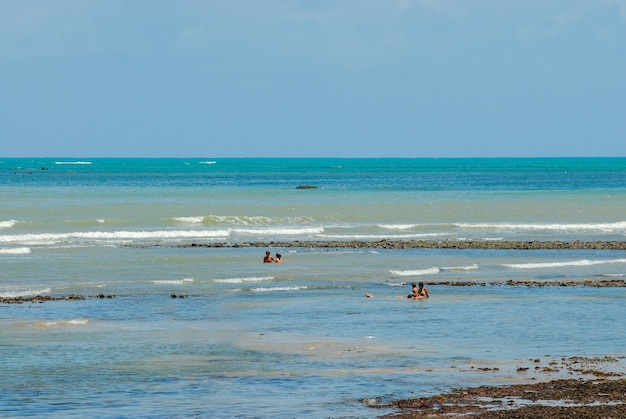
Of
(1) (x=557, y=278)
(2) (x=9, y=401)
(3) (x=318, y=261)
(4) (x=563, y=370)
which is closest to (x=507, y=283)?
(1) (x=557, y=278)

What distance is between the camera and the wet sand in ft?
43.8

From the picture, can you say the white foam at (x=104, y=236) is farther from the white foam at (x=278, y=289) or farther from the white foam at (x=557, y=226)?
the white foam at (x=278, y=289)

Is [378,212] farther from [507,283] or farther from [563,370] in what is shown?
[563,370]

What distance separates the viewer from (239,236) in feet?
151

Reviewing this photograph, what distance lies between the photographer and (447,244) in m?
41.4

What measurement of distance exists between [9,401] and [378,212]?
47.5 m

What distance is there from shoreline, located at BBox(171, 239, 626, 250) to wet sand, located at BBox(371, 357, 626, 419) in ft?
80.4

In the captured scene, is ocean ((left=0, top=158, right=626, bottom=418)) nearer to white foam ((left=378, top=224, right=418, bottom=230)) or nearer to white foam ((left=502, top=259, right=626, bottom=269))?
white foam ((left=502, top=259, right=626, bottom=269))

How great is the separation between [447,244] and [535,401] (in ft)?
89.7

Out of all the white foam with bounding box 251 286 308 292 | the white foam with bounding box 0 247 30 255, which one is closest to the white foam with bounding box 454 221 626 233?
the white foam with bounding box 0 247 30 255

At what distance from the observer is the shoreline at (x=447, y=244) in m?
40.3

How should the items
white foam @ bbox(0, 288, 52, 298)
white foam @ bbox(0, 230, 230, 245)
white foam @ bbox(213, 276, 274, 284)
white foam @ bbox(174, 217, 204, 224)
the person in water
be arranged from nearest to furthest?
the person in water → white foam @ bbox(0, 288, 52, 298) → white foam @ bbox(213, 276, 274, 284) → white foam @ bbox(0, 230, 230, 245) → white foam @ bbox(174, 217, 204, 224)

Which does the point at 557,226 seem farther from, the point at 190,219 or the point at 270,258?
the point at 270,258

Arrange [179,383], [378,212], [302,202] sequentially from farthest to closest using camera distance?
[302,202]
[378,212]
[179,383]
